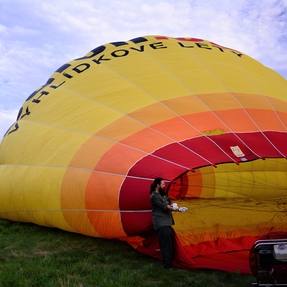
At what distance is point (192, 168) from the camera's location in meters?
5.20

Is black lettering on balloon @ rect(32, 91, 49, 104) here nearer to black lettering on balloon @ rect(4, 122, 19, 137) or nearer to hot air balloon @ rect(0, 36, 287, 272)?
hot air balloon @ rect(0, 36, 287, 272)

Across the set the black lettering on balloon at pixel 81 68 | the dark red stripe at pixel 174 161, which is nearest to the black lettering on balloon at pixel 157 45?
the black lettering on balloon at pixel 81 68

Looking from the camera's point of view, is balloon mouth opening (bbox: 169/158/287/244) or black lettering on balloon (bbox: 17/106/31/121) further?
black lettering on balloon (bbox: 17/106/31/121)

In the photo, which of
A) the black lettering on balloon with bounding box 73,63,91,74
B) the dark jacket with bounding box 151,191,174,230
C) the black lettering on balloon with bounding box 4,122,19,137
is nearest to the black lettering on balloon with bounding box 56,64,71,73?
the black lettering on balloon with bounding box 73,63,91,74

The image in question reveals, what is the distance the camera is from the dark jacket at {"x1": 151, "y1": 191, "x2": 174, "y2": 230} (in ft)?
16.8

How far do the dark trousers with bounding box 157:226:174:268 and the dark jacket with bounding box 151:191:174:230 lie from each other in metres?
0.05

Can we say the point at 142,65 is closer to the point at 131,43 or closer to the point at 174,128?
the point at 131,43

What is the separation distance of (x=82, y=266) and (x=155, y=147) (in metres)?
1.45

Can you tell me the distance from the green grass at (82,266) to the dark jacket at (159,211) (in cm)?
45

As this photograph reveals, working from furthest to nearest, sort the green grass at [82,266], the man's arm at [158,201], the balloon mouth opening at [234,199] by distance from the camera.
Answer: the balloon mouth opening at [234,199] < the man's arm at [158,201] < the green grass at [82,266]

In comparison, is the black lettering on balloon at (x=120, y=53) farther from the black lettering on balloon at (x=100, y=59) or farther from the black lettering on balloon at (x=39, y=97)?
the black lettering on balloon at (x=39, y=97)

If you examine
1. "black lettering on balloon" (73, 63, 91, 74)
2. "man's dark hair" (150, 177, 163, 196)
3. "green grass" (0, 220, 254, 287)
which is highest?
"black lettering on balloon" (73, 63, 91, 74)

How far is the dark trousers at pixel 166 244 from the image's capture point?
521cm

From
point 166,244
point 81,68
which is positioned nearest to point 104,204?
point 166,244
